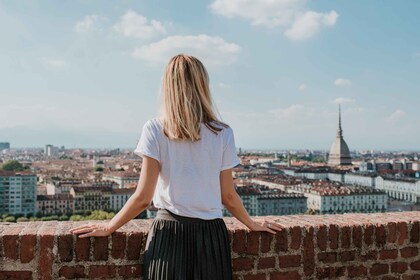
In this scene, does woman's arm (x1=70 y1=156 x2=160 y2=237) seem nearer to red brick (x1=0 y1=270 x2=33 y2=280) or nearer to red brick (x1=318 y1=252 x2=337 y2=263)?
red brick (x1=0 y1=270 x2=33 y2=280)

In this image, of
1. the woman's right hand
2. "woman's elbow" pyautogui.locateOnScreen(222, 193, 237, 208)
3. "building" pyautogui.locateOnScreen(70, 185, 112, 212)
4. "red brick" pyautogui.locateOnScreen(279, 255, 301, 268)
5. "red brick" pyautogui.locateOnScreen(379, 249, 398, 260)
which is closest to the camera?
"woman's elbow" pyautogui.locateOnScreen(222, 193, 237, 208)

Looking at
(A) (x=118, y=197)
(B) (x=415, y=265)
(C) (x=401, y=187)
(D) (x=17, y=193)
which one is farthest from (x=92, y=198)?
(B) (x=415, y=265)

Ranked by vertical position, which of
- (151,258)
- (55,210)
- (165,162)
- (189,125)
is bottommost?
(55,210)

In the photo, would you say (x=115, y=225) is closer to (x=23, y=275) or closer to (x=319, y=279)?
(x=23, y=275)

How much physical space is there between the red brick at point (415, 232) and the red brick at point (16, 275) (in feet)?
6.37

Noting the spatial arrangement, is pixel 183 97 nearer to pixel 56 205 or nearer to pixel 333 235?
pixel 333 235

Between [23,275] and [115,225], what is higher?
[115,225]

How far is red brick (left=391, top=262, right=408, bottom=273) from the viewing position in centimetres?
280

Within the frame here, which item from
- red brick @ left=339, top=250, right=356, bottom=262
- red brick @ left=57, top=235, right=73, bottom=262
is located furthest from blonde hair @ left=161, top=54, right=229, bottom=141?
red brick @ left=339, top=250, right=356, bottom=262

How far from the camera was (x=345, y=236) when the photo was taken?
2.66m

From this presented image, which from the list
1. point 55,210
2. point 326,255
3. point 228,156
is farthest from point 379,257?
point 55,210

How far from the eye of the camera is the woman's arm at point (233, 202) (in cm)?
208

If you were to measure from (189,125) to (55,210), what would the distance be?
2298 inches

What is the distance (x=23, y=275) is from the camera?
2.19m
